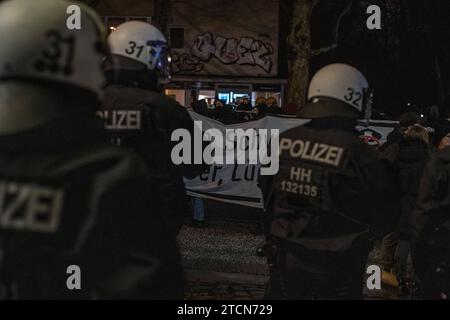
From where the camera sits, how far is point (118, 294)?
1.87m

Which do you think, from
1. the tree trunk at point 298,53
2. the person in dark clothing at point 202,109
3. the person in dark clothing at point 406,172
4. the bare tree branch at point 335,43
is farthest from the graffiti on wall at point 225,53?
the person in dark clothing at point 406,172

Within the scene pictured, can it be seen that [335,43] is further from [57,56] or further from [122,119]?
[57,56]

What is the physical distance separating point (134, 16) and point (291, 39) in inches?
350

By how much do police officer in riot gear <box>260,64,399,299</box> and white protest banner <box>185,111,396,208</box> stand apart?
617 centimetres

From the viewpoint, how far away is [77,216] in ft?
5.97

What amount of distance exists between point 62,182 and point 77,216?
0.34 ft

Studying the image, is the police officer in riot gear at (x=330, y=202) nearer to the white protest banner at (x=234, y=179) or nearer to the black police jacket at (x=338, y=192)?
the black police jacket at (x=338, y=192)

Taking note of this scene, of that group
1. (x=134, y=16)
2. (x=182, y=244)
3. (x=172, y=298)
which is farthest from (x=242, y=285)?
(x=134, y=16)

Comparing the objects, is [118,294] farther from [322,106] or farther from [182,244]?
[182,244]

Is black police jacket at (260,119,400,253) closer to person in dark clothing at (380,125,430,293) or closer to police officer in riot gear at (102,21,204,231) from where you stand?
police officer in riot gear at (102,21,204,231)

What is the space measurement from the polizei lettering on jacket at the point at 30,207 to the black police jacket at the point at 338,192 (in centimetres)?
229

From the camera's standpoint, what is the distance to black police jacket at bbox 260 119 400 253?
3.81 m

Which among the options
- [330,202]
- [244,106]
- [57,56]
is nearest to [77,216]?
[57,56]

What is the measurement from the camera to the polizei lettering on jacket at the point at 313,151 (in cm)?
383
